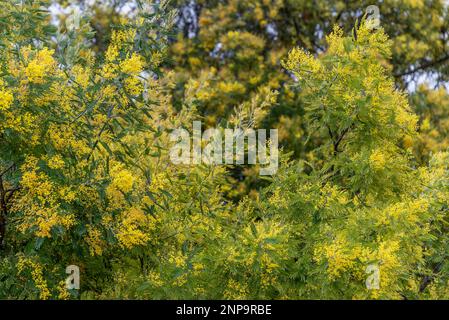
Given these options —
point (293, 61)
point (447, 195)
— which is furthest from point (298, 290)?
point (293, 61)

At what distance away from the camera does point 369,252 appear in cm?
382

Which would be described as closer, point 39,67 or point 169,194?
point 39,67

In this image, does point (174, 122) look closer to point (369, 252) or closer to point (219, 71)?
point (369, 252)

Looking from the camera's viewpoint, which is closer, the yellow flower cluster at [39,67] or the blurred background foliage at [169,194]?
the yellow flower cluster at [39,67]

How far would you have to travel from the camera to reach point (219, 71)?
10.4 metres

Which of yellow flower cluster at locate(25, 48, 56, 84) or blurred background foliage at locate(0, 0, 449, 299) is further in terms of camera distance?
blurred background foliage at locate(0, 0, 449, 299)

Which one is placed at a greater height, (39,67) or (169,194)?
(39,67)

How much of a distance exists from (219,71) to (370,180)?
607 cm
